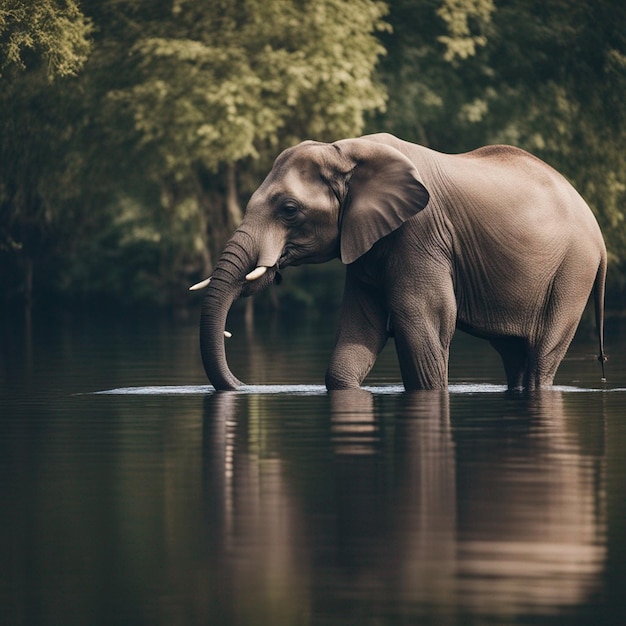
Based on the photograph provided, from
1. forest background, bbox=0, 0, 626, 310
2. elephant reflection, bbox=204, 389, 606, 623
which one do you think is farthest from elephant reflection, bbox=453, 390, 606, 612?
forest background, bbox=0, 0, 626, 310

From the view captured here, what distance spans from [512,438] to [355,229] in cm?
370

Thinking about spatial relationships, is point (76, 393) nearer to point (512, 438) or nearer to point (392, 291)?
point (392, 291)

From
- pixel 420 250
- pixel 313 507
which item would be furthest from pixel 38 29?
pixel 313 507

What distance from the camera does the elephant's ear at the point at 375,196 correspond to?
16.4m

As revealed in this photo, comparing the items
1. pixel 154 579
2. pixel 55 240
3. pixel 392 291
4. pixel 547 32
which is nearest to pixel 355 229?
pixel 392 291

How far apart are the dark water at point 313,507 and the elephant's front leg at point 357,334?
0.24m

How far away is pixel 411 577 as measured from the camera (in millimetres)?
8258

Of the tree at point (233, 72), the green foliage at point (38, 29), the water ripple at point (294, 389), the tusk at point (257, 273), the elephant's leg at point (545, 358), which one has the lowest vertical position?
the water ripple at point (294, 389)

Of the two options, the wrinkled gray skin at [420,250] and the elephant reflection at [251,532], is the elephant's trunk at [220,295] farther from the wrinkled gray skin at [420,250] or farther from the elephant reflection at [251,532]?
the elephant reflection at [251,532]

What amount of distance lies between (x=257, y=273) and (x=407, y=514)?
6.72m

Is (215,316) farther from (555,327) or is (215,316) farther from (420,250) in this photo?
(555,327)

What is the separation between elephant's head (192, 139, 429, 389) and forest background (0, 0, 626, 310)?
38.9 feet

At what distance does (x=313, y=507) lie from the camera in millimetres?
9992

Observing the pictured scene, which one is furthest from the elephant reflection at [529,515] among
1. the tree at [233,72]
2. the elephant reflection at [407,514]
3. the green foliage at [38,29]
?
the tree at [233,72]
